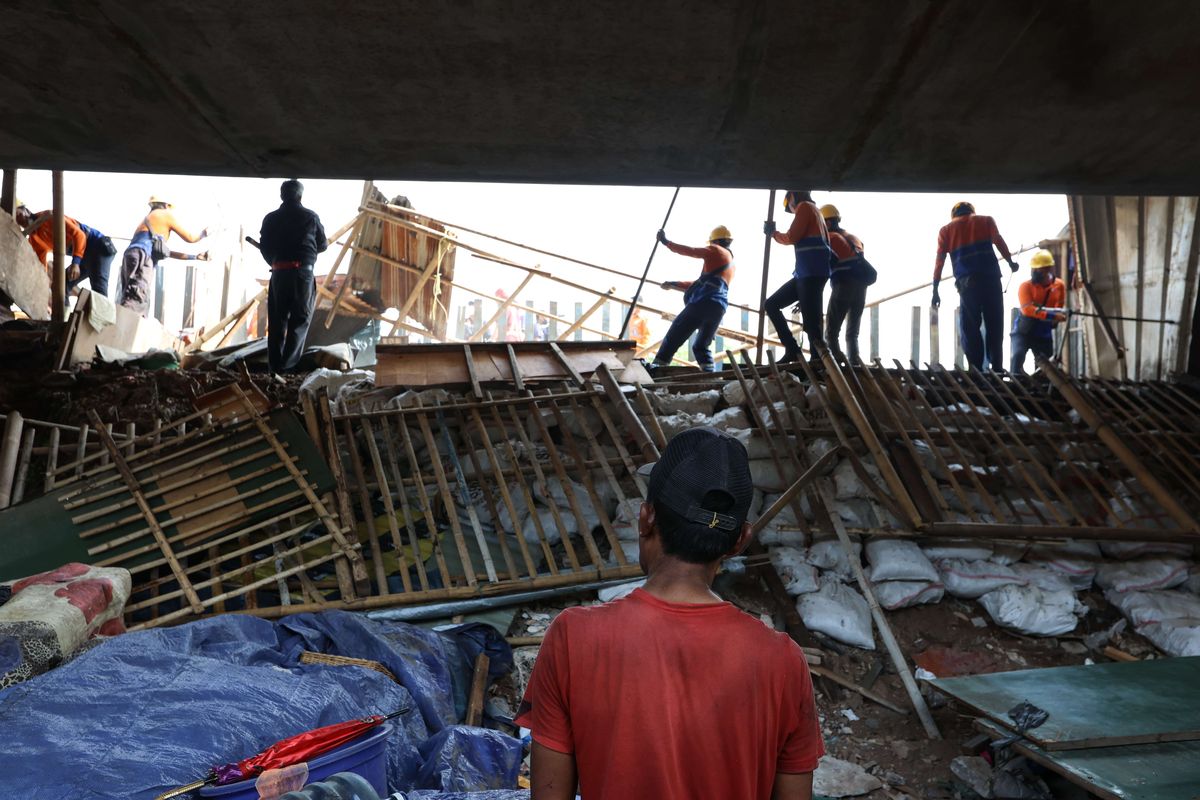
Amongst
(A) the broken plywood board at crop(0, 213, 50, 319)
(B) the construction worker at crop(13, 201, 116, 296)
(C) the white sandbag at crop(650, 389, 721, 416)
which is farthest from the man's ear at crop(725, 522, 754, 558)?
(B) the construction worker at crop(13, 201, 116, 296)

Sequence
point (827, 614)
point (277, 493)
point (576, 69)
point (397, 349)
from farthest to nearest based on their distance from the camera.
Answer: point (397, 349) → point (277, 493) → point (827, 614) → point (576, 69)

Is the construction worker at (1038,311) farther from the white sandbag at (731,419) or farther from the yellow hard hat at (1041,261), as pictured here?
the white sandbag at (731,419)

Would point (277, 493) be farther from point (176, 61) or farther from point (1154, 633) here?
point (1154, 633)

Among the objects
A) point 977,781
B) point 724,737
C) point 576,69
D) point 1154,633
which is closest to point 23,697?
point 724,737

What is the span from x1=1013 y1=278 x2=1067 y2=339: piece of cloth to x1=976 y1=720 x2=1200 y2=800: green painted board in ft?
24.3

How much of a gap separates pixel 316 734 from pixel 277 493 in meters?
3.22

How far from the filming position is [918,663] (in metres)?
4.88

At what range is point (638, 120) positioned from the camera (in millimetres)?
3145

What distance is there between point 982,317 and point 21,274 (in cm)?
1032

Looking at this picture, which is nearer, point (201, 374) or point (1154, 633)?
point (1154, 633)

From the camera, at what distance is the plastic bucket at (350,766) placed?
2.32m

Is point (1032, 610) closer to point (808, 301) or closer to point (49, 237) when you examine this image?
point (808, 301)

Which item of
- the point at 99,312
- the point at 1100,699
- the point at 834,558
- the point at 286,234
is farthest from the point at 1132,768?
the point at 99,312

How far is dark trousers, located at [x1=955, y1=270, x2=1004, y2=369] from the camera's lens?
27.5 feet
